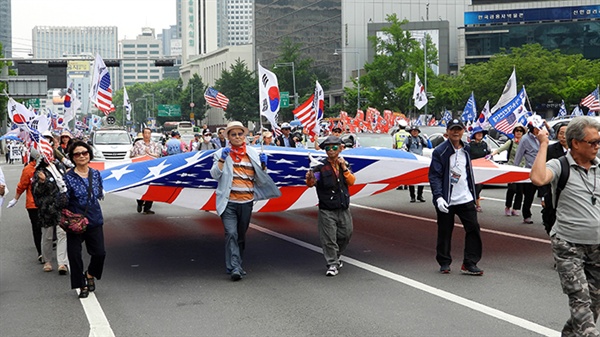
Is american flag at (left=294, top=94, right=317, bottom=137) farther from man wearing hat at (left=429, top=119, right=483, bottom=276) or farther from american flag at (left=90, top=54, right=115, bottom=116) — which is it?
man wearing hat at (left=429, top=119, right=483, bottom=276)

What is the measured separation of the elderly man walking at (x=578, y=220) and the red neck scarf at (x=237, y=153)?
459 cm

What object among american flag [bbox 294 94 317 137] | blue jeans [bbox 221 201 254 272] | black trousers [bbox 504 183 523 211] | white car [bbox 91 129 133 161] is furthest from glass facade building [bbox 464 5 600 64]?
blue jeans [bbox 221 201 254 272]

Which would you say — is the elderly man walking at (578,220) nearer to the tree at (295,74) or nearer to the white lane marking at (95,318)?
the white lane marking at (95,318)

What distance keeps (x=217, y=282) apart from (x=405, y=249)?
11.0 ft

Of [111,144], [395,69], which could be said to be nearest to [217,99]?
[111,144]

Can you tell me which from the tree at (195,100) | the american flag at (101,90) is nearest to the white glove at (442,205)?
the american flag at (101,90)

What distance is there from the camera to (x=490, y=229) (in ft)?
45.0

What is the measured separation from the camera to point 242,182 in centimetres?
982

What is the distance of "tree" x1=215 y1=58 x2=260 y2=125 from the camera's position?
104m

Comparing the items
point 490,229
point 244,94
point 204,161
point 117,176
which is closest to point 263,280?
point 204,161

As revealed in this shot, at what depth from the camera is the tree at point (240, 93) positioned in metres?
104

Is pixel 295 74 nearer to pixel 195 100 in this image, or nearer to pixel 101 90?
pixel 195 100

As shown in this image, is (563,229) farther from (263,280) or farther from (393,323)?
(263,280)

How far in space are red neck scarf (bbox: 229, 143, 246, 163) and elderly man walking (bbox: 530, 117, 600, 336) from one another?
4.59 m
